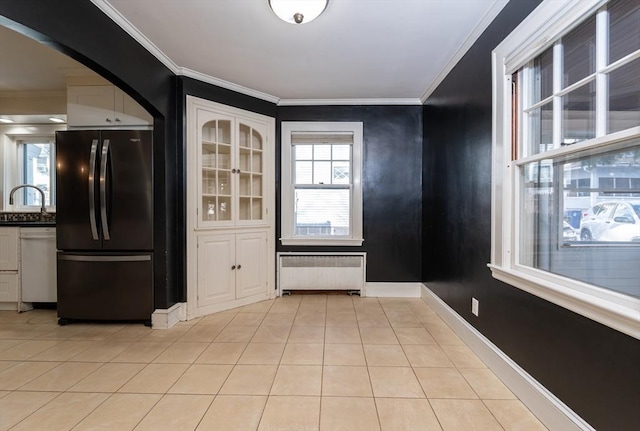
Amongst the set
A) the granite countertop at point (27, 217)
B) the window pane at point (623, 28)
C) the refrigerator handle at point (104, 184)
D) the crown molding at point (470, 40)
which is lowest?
the granite countertop at point (27, 217)

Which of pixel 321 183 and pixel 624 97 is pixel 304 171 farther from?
pixel 624 97

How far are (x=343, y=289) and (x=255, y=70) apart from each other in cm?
277

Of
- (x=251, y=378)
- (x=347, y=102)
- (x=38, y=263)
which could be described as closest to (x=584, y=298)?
(x=251, y=378)

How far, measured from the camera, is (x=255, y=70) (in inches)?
121

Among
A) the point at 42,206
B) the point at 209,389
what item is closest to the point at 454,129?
the point at 209,389

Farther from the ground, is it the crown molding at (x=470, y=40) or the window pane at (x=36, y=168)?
the crown molding at (x=470, y=40)

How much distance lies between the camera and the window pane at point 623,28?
1192 millimetres

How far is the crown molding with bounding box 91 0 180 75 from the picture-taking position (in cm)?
208

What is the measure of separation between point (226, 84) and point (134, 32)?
1067mm

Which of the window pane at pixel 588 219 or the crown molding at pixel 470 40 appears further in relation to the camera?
the crown molding at pixel 470 40

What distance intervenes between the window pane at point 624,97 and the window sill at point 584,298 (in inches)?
27.5

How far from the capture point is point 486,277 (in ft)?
7.25

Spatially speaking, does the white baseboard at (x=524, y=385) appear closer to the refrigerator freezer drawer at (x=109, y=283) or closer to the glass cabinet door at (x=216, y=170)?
the glass cabinet door at (x=216, y=170)

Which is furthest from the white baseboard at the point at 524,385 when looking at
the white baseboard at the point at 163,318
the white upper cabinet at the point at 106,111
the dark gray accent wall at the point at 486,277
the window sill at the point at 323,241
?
the white upper cabinet at the point at 106,111
